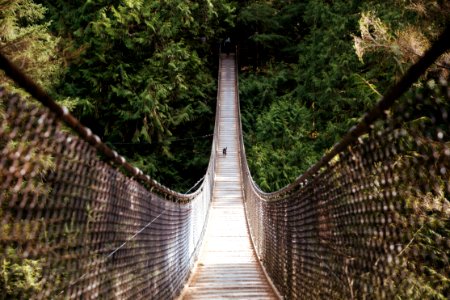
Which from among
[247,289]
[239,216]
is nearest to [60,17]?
[239,216]

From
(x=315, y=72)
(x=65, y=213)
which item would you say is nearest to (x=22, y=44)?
(x=65, y=213)

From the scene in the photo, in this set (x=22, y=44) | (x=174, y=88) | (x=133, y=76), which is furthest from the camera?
(x=174, y=88)

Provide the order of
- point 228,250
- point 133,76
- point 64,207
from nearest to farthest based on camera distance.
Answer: point 64,207, point 228,250, point 133,76

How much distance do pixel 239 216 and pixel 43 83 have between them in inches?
208

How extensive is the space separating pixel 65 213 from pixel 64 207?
0.03m

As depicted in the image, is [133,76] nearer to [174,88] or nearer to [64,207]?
[174,88]

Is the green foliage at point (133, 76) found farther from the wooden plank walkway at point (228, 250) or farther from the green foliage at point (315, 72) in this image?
the green foliage at point (315, 72)

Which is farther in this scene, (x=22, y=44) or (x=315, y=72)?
(x=315, y=72)

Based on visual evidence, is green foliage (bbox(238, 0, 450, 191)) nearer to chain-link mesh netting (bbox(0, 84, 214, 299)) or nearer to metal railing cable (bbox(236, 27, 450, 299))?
metal railing cable (bbox(236, 27, 450, 299))

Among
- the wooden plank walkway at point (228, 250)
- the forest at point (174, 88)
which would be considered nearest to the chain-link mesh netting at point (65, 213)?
the wooden plank walkway at point (228, 250)

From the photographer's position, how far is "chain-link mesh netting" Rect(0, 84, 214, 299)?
127 centimetres

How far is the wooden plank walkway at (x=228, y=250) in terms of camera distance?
4469 millimetres

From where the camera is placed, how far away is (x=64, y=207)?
4.83 ft

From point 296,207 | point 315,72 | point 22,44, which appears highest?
point 315,72
